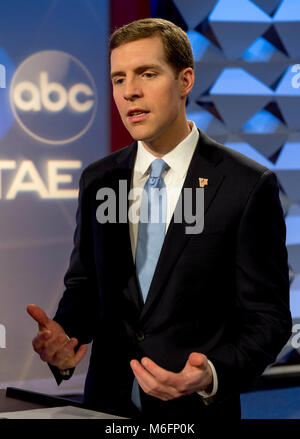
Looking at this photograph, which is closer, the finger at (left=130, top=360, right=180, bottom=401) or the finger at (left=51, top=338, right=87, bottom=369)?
the finger at (left=130, top=360, right=180, bottom=401)

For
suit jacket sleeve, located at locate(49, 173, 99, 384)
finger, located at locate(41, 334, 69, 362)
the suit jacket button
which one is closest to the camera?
finger, located at locate(41, 334, 69, 362)

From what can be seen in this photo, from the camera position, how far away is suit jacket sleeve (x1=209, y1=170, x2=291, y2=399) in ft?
5.47

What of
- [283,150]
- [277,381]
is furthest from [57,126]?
[277,381]

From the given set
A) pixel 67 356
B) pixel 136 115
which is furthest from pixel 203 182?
pixel 67 356

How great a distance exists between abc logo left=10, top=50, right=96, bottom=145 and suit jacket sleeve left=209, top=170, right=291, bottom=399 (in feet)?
8.97

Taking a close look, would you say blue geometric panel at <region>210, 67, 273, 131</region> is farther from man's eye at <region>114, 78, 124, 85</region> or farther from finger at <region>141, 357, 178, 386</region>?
finger at <region>141, 357, 178, 386</region>

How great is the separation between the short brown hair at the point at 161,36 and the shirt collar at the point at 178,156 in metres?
0.20

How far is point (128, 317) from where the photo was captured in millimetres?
1824

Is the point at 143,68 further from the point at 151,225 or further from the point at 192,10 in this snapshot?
the point at 192,10

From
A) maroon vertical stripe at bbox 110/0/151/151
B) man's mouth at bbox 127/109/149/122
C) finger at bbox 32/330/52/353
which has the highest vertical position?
maroon vertical stripe at bbox 110/0/151/151

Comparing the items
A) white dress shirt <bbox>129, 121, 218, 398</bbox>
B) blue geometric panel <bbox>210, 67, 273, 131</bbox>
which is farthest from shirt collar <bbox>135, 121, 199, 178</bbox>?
blue geometric panel <bbox>210, 67, 273, 131</bbox>

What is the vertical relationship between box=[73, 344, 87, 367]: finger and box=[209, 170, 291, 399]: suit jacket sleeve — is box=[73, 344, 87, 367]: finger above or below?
below

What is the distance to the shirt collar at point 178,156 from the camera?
6.14ft
